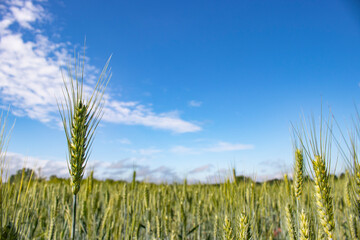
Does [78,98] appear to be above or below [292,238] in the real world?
above

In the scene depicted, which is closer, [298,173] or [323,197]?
[323,197]

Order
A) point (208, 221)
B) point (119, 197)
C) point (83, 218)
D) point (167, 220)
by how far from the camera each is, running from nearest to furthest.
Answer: point (167, 220) < point (83, 218) < point (119, 197) < point (208, 221)

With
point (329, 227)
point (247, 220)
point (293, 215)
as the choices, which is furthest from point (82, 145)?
point (293, 215)

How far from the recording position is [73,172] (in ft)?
5.53

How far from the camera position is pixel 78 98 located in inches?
75.4

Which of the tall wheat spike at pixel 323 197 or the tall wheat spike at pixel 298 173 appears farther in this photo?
the tall wheat spike at pixel 298 173

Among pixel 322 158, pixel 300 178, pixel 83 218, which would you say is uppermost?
pixel 322 158

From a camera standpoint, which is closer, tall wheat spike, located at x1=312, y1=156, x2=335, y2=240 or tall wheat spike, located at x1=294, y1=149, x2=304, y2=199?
tall wheat spike, located at x1=312, y1=156, x2=335, y2=240

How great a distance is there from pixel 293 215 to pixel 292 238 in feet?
1.87

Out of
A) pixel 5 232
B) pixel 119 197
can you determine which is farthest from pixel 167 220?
pixel 5 232

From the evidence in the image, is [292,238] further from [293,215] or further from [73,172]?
[73,172]

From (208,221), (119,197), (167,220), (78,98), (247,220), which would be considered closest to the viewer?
(78,98)

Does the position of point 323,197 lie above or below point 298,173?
below

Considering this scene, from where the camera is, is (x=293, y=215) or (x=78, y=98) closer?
(x=78, y=98)
